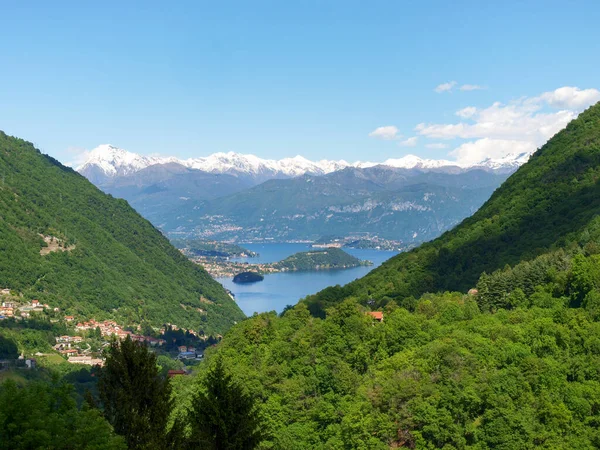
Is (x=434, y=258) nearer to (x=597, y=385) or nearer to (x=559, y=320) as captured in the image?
(x=559, y=320)

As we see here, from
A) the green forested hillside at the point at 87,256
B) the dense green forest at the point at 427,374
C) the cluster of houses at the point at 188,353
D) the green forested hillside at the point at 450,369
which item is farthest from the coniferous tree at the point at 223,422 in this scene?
the green forested hillside at the point at 87,256

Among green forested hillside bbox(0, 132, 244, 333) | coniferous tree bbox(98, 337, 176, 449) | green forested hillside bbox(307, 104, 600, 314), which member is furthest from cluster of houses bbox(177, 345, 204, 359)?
coniferous tree bbox(98, 337, 176, 449)

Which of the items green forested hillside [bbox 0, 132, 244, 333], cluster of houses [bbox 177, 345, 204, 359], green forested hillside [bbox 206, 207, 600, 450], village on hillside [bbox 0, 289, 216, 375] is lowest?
green forested hillside [bbox 206, 207, 600, 450]

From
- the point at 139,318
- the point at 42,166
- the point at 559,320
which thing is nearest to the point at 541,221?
the point at 559,320

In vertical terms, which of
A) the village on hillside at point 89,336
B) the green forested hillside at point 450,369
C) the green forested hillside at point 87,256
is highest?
the green forested hillside at point 87,256

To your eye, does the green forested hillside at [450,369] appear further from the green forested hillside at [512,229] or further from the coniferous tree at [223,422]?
the green forested hillside at [512,229]

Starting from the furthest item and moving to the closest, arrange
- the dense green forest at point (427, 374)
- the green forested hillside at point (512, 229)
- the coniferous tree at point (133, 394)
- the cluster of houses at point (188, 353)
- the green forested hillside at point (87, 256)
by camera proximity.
A: the green forested hillside at point (87, 256), the cluster of houses at point (188, 353), the green forested hillside at point (512, 229), the dense green forest at point (427, 374), the coniferous tree at point (133, 394)

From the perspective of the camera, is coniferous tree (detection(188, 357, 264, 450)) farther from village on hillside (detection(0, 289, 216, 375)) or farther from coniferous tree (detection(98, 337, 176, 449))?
village on hillside (detection(0, 289, 216, 375))
